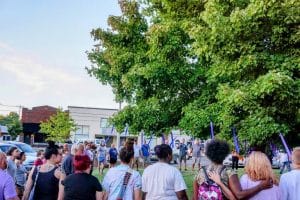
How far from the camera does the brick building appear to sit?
76750 millimetres

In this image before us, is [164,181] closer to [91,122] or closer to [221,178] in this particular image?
[221,178]

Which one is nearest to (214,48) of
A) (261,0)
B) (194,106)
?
(261,0)

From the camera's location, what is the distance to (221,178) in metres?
4.98

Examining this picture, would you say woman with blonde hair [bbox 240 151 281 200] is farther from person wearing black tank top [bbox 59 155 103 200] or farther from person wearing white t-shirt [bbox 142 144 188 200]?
person wearing black tank top [bbox 59 155 103 200]

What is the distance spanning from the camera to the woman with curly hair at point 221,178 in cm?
492

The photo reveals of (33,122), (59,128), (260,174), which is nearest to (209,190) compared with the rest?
(260,174)

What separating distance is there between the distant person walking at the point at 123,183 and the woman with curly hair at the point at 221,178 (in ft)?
4.61

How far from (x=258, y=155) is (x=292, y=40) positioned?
9046 mm

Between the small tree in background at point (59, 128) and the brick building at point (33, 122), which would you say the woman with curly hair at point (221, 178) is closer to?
the small tree in background at point (59, 128)

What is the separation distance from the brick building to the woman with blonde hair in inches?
2906

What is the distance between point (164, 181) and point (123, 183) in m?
0.73

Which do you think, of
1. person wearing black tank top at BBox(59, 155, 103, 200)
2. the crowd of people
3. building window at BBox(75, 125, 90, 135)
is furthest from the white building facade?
person wearing black tank top at BBox(59, 155, 103, 200)

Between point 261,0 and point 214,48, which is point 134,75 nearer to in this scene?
point 214,48

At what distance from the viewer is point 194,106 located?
18250mm
